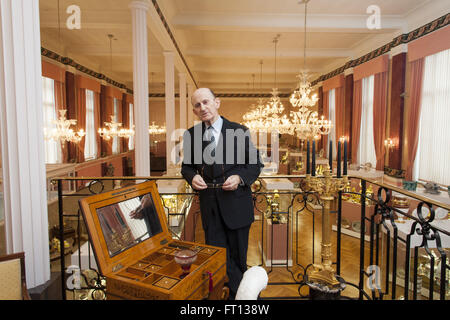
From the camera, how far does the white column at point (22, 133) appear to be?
65.7 inches

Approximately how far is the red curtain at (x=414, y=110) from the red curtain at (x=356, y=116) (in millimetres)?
2575

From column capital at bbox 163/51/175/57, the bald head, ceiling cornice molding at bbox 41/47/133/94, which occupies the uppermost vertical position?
ceiling cornice molding at bbox 41/47/133/94

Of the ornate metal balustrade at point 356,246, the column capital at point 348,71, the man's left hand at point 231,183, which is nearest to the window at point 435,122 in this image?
the ornate metal balustrade at point 356,246

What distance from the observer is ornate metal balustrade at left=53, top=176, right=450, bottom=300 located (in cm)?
187

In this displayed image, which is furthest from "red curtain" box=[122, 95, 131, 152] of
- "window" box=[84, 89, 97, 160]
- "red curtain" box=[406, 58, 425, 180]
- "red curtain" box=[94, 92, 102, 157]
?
"red curtain" box=[406, 58, 425, 180]

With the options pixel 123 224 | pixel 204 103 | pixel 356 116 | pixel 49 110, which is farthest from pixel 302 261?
pixel 49 110

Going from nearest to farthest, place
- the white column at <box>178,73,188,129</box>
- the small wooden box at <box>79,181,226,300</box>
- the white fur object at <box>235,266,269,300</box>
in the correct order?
1. the white fur object at <box>235,266,269,300</box>
2. the small wooden box at <box>79,181,226,300</box>
3. the white column at <box>178,73,188,129</box>

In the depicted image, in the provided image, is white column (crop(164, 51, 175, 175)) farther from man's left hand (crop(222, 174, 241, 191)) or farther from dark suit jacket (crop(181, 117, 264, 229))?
man's left hand (crop(222, 174, 241, 191))

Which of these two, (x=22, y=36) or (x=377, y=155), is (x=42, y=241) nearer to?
(x=22, y=36)

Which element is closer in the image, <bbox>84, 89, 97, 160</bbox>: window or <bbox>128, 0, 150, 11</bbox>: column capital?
<bbox>128, 0, 150, 11</bbox>: column capital

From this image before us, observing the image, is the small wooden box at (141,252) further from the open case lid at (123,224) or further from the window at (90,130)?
the window at (90,130)

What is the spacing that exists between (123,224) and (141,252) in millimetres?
170

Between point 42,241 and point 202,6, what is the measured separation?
5889 mm

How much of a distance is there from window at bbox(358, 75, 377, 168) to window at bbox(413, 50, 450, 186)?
7.45 feet
